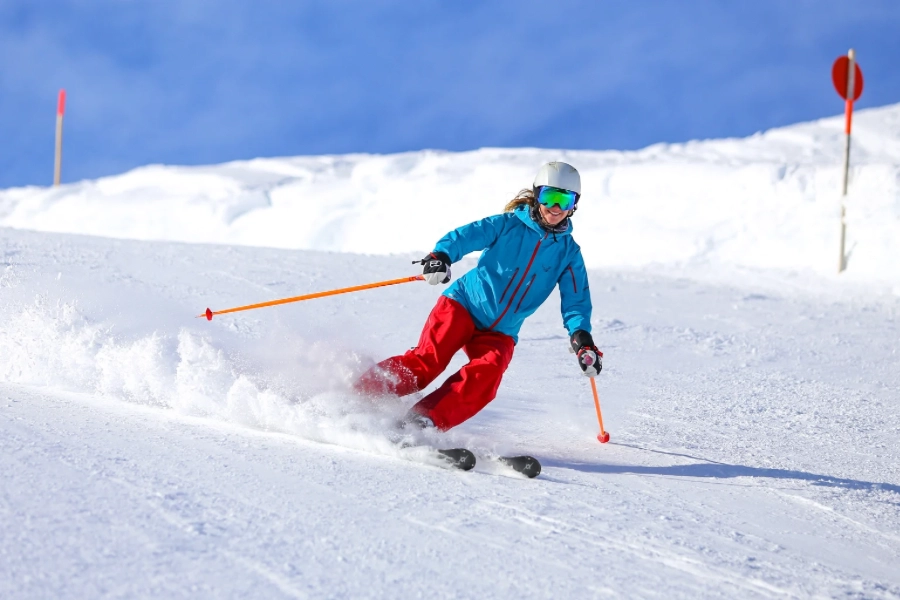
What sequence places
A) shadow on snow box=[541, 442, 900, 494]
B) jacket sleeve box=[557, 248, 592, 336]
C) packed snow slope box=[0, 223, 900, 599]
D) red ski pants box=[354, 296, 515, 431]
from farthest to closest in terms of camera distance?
jacket sleeve box=[557, 248, 592, 336]
red ski pants box=[354, 296, 515, 431]
shadow on snow box=[541, 442, 900, 494]
packed snow slope box=[0, 223, 900, 599]

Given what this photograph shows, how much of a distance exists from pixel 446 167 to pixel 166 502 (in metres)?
17.4

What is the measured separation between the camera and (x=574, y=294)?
3.84 m

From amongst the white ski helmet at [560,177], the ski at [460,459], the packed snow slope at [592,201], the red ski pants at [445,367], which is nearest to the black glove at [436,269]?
the red ski pants at [445,367]

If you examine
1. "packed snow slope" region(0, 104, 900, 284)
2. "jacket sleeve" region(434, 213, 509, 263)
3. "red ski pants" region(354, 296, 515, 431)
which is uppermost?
"packed snow slope" region(0, 104, 900, 284)

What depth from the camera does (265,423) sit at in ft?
10.6

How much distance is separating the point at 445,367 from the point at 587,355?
0.61m

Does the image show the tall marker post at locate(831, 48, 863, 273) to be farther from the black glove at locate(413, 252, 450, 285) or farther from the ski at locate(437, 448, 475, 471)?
the ski at locate(437, 448, 475, 471)

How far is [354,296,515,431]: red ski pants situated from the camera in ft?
11.1

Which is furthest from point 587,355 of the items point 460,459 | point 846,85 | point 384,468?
point 846,85

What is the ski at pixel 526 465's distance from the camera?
2902 millimetres

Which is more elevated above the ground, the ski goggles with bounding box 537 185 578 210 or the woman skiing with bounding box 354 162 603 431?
the ski goggles with bounding box 537 185 578 210

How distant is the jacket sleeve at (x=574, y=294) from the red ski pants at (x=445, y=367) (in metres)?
0.32

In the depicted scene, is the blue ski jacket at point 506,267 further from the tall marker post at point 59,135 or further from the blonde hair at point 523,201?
the tall marker post at point 59,135

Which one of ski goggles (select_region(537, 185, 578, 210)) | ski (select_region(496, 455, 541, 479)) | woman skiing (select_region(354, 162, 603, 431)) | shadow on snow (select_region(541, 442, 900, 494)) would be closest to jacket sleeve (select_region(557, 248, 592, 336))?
woman skiing (select_region(354, 162, 603, 431))
